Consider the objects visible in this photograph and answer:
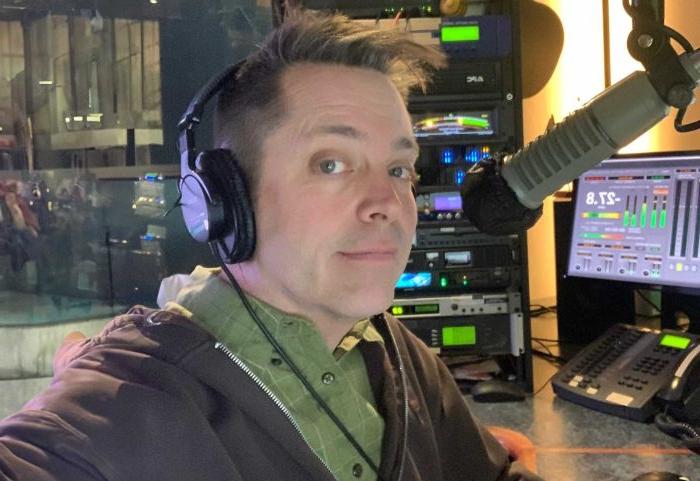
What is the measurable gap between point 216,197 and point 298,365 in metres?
0.21

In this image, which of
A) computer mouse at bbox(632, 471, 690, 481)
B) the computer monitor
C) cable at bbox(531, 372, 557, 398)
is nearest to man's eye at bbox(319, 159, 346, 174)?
computer mouse at bbox(632, 471, 690, 481)

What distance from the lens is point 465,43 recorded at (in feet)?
4.72

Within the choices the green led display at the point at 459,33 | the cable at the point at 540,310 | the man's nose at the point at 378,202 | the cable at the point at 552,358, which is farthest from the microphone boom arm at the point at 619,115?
the cable at the point at 540,310

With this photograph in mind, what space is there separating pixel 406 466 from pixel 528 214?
0.35 m

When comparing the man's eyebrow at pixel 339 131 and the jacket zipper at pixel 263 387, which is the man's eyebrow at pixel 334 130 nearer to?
the man's eyebrow at pixel 339 131

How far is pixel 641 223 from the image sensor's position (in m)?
1.58

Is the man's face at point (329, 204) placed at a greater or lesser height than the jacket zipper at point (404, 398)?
greater

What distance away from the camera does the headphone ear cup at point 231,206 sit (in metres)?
0.80

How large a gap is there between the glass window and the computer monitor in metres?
0.96

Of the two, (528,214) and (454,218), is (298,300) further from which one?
(454,218)

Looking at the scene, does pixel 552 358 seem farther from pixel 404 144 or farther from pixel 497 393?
pixel 404 144

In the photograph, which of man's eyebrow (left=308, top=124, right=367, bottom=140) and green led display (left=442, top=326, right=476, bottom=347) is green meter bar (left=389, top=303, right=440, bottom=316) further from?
man's eyebrow (left=308, top=124, right=367, bottom=140)

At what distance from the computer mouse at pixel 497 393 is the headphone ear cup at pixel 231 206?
779 millimetres

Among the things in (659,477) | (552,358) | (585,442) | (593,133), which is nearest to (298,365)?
(593,133)
